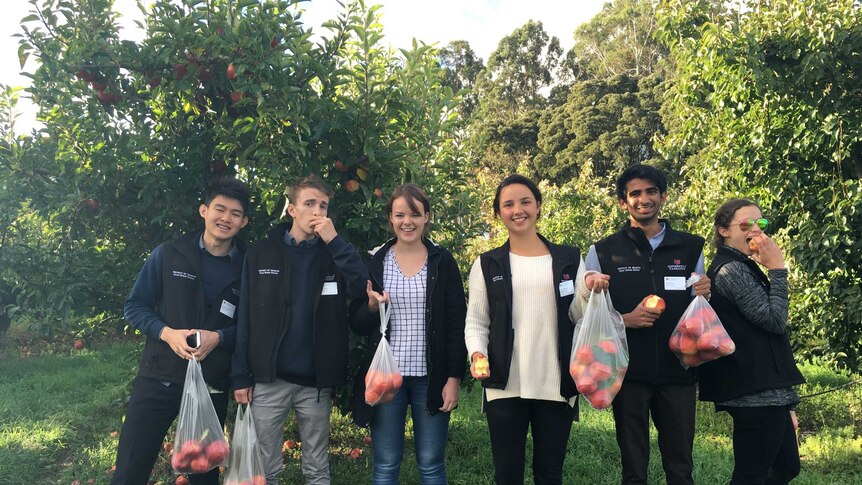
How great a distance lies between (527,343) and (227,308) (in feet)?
5.10

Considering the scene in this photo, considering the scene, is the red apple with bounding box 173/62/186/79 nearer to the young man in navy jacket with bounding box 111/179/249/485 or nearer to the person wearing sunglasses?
the young man in navy jacket with bounding box 111/179/249/485

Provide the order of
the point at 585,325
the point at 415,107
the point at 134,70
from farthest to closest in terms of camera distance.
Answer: the point at 415,107
the point at 134,70
the point at 585,325

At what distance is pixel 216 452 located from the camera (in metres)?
2.61

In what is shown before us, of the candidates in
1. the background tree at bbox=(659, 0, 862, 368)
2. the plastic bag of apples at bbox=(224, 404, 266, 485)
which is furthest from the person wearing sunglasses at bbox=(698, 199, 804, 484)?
the plastic bag of apples at bbox=(224, 404, 266, 485)

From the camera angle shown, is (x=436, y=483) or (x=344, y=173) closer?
(x=436, y=483)

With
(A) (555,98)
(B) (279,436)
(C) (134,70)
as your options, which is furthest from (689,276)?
(A) (555,98)

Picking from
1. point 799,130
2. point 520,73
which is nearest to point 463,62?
point 520,73

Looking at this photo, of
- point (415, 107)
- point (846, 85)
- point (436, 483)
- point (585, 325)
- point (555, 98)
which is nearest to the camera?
point (585, 325)

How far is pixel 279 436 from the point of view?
110 inches

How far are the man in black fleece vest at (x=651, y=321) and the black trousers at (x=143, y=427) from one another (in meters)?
2.27

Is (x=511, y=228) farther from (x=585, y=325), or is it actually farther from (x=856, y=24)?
(x=856, y=24)

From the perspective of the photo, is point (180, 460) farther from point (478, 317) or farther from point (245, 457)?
point (478, 317)

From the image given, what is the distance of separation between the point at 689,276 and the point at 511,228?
3.03ft

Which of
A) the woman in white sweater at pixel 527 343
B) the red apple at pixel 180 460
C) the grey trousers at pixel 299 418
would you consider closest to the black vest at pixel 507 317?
the woman in white sweater at pixel 527 343
